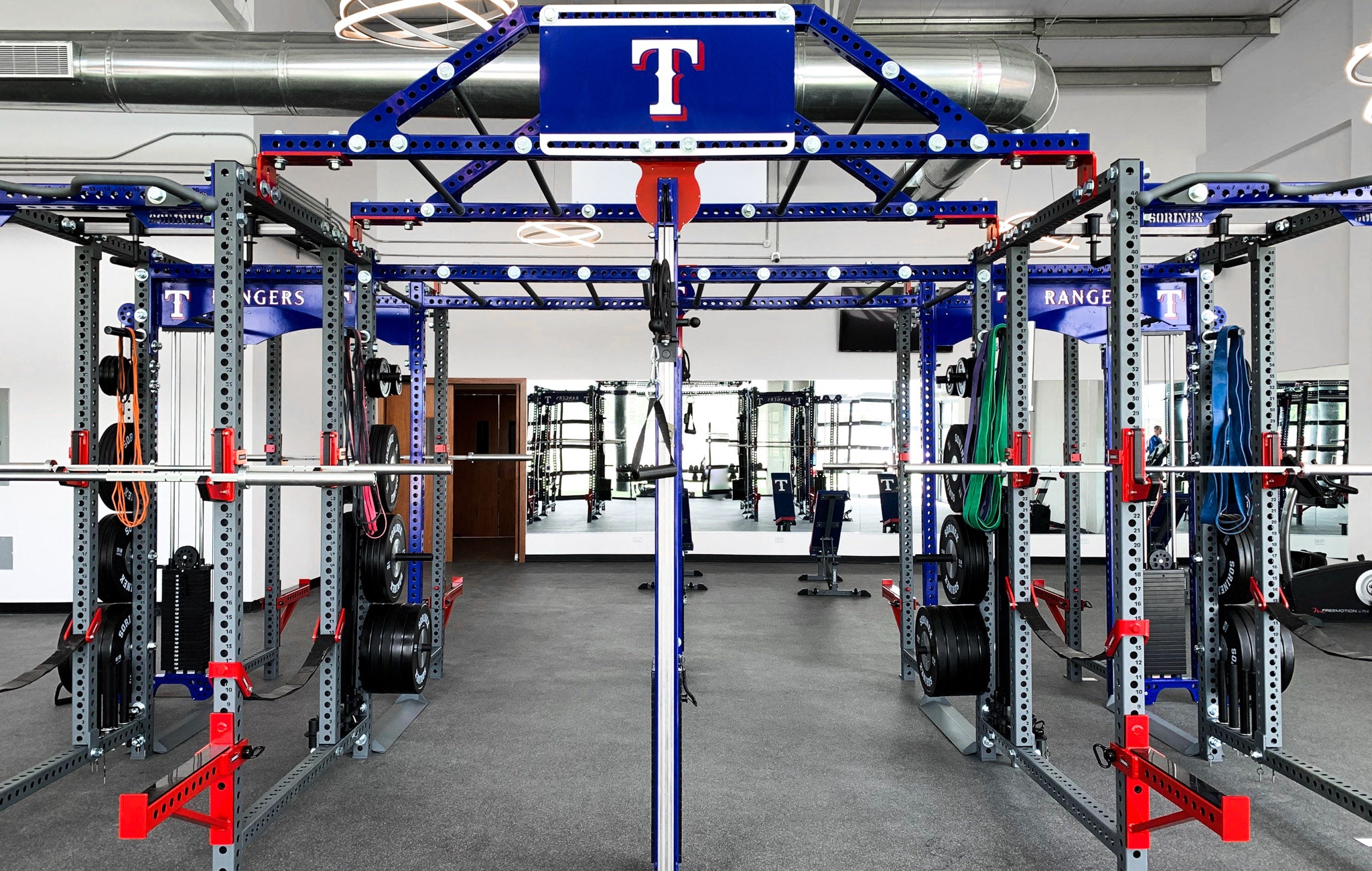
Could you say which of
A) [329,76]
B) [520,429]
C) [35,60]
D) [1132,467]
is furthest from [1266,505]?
[520,429]

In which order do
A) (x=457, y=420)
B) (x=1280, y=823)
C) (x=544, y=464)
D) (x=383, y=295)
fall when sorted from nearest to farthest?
(x=1280, y=823), (x=383, y=295), (x=544, y=464), (x=457, y=420)

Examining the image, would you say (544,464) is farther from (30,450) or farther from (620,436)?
(30,450)

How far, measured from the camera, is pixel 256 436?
7.17 meters

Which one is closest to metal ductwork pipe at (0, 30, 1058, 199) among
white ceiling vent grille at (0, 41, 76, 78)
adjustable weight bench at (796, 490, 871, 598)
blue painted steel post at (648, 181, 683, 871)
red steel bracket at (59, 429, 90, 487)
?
white ceiling vent grille at (0, 41, 76, 78)

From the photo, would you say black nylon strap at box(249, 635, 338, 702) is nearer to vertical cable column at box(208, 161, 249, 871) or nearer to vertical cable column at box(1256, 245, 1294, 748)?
vertical cable column at box(208, 161, 249, 871)

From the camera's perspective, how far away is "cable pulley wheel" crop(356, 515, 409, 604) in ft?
12.5

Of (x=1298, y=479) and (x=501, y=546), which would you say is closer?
(x=1298, y=479)

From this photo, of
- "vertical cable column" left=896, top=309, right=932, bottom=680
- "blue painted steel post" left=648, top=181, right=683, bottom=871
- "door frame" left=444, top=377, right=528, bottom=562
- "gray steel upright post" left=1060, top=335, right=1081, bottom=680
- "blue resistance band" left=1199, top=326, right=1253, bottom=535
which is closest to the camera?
"blue painted steel post" left=648, top=181, right=683, bottom=871

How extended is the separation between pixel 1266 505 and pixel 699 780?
2.87 metres

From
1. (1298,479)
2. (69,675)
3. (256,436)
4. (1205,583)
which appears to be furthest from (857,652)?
(256,436)

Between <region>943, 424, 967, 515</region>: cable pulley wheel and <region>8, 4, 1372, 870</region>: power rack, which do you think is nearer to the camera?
<region>8, 4, 1372, 870</region>: power rack

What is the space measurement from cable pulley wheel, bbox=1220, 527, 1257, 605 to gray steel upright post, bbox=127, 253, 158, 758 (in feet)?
17.0

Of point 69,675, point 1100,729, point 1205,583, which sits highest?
point 1205,583

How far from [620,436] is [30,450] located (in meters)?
6.04
